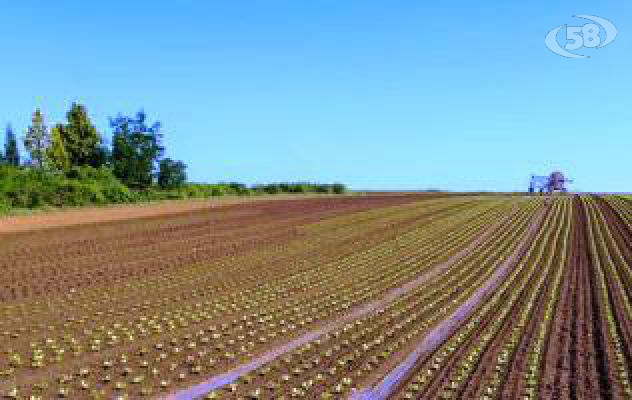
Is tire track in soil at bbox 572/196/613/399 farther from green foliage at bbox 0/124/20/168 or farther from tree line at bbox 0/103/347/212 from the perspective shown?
green foliage at bbox 0/124/20/168

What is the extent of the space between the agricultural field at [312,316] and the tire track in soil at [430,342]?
47 mm

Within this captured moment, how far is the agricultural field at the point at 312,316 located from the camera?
40.9ft

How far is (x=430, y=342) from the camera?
15.3m

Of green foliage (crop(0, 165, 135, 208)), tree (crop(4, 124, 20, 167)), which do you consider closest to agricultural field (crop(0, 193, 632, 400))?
green foliage (crop(0, 165, 135, 208))

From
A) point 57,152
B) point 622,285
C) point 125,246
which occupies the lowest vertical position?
point 622,285

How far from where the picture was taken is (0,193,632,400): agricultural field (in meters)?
12.5

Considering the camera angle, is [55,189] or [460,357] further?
[55,189]

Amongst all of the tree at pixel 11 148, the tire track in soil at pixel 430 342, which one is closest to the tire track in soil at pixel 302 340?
the tire track in soil at pixel 430 342

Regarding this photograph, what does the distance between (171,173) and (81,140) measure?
9899 millimetres

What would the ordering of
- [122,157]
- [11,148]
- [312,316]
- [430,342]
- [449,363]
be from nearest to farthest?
[449,363] < [430,342] < [312,316] < [122,157] < [11,148]

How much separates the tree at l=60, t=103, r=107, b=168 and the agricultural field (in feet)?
148

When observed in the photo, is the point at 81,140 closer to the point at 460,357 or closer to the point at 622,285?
the point at 622,285

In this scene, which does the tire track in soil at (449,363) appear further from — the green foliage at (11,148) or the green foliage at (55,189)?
the green foliage at (11,148)

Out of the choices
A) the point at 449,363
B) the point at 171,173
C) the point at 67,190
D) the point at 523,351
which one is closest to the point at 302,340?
the point at 449,363
